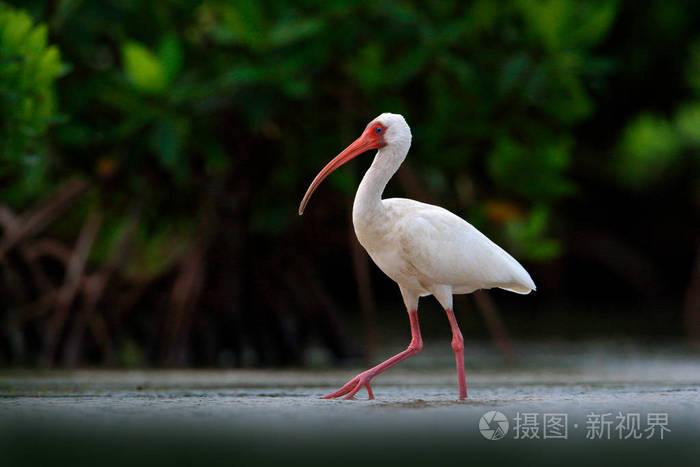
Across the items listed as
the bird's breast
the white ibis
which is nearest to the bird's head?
the white ibis

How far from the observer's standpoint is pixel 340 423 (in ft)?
20.2

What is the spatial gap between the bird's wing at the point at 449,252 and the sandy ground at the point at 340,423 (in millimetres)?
651

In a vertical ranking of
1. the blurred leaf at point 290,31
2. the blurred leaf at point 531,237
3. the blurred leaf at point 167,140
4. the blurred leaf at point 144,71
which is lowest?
the blurred leaf at point 531,237

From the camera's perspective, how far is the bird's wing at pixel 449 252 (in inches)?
289

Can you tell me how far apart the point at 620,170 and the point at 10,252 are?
9.36 m

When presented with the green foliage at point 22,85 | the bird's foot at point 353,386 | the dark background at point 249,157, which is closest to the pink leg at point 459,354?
the bird's foot at point 353,386

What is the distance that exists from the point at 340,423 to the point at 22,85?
4.00 meters

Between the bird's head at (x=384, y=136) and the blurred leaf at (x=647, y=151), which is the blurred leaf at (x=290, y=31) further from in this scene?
the blurred leaf at (x=647, y=151)

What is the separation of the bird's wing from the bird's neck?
133 mm

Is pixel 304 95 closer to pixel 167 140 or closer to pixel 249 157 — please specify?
pixel 249 157

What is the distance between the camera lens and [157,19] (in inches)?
493

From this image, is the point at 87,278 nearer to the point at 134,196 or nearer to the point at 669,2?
the point at 134,196

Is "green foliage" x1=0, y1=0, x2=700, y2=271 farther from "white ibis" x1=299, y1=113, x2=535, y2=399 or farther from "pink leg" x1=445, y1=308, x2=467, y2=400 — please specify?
"pink leg" x1=445, y1=308, x2=467, y2=400

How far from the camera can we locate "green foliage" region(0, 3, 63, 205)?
8.88m
